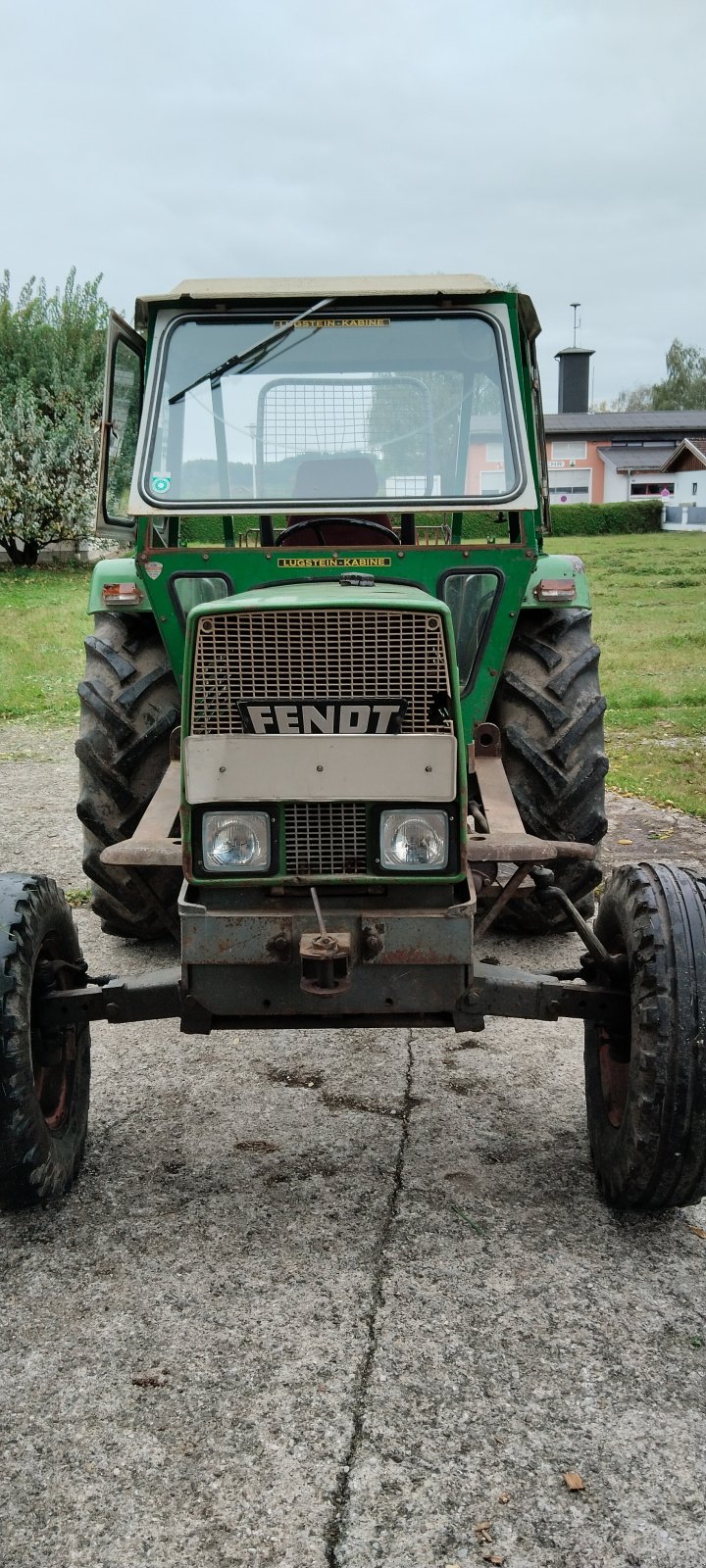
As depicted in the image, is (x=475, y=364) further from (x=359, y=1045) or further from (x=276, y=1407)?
(x=276, y=1407)

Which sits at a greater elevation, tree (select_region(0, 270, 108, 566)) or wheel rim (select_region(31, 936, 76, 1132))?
tree (select_region(0, 270, 108, 566))

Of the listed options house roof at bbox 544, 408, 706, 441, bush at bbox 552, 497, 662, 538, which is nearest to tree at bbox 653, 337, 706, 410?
house roof at bbox 544, 408, 706, 441

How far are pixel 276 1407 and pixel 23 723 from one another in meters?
9.71

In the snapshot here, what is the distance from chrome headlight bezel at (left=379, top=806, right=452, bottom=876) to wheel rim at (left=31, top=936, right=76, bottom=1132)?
998mm

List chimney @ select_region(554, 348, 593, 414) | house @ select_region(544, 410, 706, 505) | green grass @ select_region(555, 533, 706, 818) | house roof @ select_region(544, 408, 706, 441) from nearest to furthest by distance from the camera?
green grass @ select_region(555, 533, 706, 818) → house @ select_region(544, 410, 706, 505) → house roof @ select_region(544, 408, 706, 441) → chimney @ select_region(554, 348, 593, 414)

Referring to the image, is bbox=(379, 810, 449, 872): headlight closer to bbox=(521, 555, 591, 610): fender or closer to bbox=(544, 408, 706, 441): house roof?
bbox=(521, 555, 591, 610): fender

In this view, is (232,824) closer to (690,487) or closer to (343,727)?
(343,727)

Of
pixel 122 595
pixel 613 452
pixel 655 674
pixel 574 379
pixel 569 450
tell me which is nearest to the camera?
pixel 122 595

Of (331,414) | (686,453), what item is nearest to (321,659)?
(331,414)

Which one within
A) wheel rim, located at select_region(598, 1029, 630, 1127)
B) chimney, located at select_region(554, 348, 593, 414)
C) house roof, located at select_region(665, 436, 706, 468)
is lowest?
wheel rim, located at select_region(598, 1029, 630, 1127)

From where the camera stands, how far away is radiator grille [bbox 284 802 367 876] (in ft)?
10.4

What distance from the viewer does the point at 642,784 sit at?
8734mm

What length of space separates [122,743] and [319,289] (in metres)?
1.74

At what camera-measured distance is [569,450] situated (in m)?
67.1
